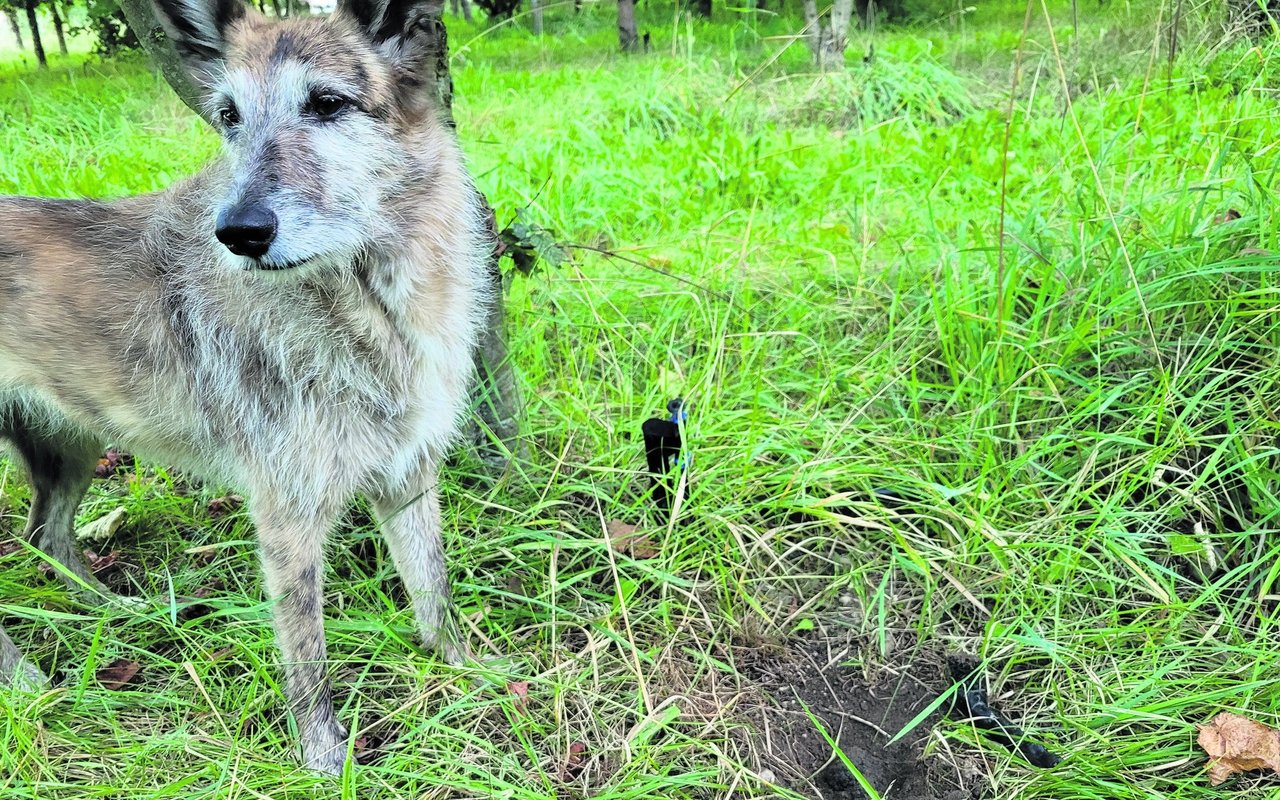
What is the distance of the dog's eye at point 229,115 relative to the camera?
1.89 meters

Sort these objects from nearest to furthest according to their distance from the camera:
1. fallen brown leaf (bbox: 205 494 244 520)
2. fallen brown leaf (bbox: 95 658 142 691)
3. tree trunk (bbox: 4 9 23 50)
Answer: fallen brown leaf (bbox: 95 658 142 691), fallen brown leaf (bbox: 205 494 244 520), tree trunk (bbox: 4 9 23 50)

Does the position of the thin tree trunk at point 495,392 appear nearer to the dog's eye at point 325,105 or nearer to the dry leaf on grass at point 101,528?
the dog's eye at point 325,105

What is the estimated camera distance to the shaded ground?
1843 millimetres

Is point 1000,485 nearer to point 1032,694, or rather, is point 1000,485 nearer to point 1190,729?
point 1032,694

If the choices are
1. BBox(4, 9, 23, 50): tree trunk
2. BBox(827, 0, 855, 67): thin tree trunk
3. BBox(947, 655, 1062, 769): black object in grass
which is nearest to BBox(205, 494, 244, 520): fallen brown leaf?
BBox(947, 655, 1062, 769): black object in grass

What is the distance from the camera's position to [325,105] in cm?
183

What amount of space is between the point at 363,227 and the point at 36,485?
149 centimetres

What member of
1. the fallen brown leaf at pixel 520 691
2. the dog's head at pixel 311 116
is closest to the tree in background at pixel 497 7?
the dog's head at pixel 311 116

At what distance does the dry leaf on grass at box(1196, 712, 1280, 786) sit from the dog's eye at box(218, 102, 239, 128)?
8.37 ft

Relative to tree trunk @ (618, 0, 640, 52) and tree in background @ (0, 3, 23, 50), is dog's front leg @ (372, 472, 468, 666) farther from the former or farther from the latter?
tree in background @ (0, 3, 23, 50)

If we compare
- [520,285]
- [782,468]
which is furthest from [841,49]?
[782,468]

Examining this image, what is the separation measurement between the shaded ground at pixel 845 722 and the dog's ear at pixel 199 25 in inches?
79.6

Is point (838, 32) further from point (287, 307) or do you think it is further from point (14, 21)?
point (14, 21)

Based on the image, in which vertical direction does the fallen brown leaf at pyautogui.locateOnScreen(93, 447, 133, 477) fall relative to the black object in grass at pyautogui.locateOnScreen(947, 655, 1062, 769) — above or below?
above
